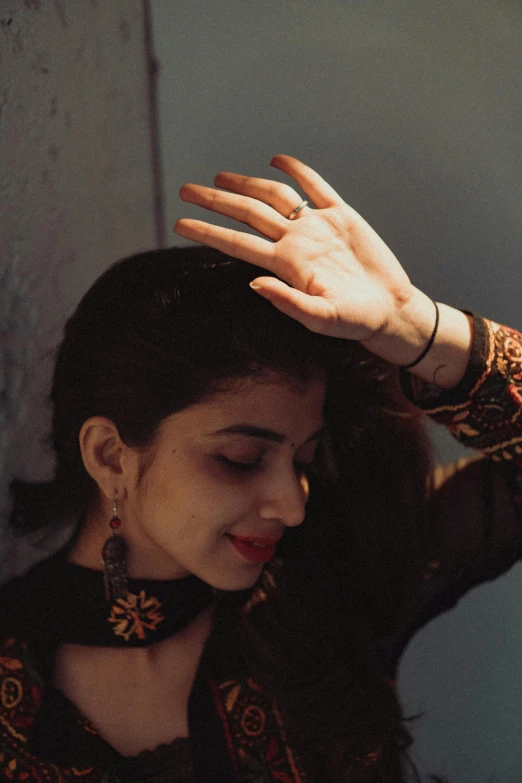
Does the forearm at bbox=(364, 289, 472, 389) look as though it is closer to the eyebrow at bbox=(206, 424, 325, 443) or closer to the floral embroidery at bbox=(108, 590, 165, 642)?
the eyebrow at bbox=(206, 424, 325, 443)

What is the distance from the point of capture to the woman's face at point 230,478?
3.25ft

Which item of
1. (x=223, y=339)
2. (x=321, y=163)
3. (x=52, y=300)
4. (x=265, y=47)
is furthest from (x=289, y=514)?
(x=265, y=47)

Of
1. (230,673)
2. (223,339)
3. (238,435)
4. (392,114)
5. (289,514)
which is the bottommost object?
(230,673)

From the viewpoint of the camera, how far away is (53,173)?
1220 millimetres

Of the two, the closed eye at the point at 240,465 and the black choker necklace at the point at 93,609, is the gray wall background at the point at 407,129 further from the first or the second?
the black choker necklace at the point at 93,609

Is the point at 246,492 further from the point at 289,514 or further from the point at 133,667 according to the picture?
the point at 133,667

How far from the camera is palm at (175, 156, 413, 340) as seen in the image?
3.00 ft

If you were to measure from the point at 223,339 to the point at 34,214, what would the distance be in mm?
426

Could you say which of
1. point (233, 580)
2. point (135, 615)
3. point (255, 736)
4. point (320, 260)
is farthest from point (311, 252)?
point (255, 736)

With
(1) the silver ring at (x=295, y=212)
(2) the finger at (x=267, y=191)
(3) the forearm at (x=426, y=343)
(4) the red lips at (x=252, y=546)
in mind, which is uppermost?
(2) the finger at (x=267, y=191)

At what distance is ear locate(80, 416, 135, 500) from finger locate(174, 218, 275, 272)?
0.93 ft

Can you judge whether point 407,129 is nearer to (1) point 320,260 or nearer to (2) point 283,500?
(1) point 320,260

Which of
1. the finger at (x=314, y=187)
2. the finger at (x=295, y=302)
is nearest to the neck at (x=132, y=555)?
the finger at (x=295, y=302)

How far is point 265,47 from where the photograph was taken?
1370 millimetres
